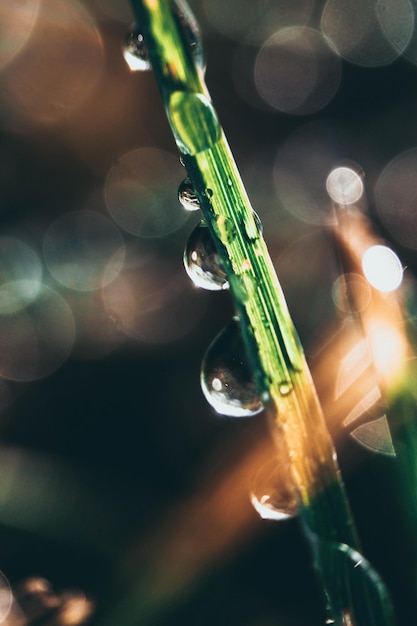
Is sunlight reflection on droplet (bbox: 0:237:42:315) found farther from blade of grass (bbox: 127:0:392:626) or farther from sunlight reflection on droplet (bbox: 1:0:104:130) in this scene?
blade of grass (bbox: 127:0:392:626)

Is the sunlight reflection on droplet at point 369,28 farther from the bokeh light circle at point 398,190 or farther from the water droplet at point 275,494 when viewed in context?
the water droplet at point 275,494

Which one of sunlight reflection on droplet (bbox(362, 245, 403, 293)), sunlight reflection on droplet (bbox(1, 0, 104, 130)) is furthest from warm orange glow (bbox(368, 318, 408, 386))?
sunlight reflection on droplet (bbox(1, 0, 104, 130))

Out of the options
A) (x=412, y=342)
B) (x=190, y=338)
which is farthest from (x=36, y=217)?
(x=412, y=342)

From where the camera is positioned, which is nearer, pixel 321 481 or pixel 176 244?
pixel 321 481

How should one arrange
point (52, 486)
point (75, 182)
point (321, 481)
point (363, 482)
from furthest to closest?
point (75, 182)
point (52, 486)
point (363, 482)
point (321, 481)

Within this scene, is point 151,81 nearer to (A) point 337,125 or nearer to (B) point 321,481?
(A) point 337,125

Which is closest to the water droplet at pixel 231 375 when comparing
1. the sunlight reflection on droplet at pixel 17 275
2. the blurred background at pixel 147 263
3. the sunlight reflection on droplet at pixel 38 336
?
the blurred background at pixel 147 263
